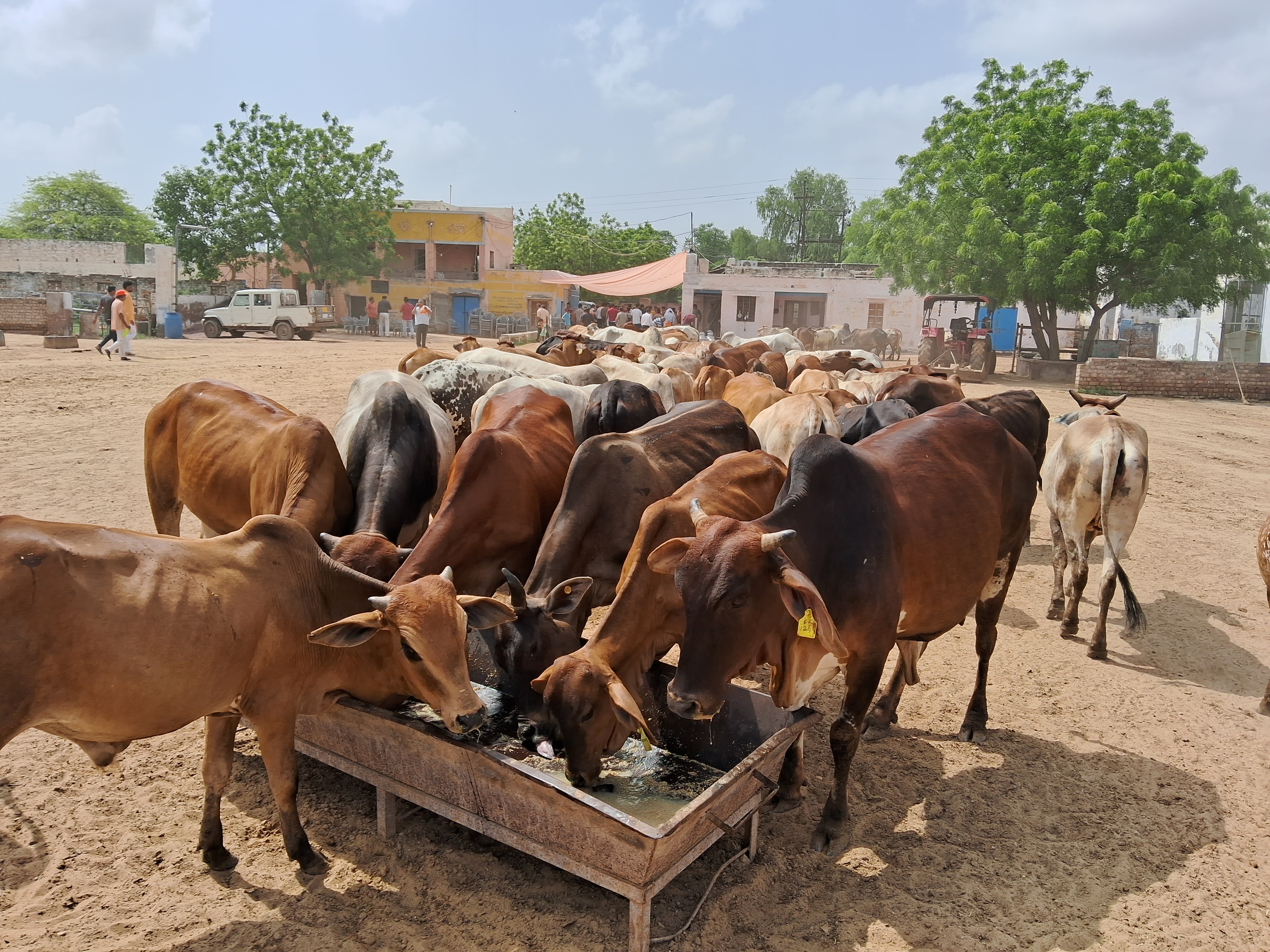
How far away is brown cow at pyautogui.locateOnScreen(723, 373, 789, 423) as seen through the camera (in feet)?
31.2

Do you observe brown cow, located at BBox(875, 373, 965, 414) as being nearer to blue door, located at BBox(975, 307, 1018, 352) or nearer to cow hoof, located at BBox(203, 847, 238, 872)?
cow hoof, located at BBox(203, 847, 238, 872)

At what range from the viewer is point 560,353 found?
14023mm

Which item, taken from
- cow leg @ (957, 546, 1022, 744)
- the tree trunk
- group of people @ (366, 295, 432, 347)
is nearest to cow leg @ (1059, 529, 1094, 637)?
cow leg @ (957, 546, 1022, 744)

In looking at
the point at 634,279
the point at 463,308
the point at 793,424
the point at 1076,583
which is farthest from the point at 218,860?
the point at 463,308

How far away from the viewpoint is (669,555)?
3588 mm

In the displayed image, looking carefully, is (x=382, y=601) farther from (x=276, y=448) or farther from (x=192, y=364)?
(x=192, y=364)

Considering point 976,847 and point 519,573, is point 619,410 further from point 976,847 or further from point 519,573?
point 976,847

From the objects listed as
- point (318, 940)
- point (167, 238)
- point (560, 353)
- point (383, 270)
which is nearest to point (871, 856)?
point (318, 940)

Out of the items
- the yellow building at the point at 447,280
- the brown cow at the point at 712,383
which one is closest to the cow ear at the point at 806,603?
the brown cow at the point at 712,383

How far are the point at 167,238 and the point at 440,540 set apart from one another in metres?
50.9

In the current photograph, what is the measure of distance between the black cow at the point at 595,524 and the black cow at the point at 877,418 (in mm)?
1290

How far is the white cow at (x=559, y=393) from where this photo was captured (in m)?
7.75

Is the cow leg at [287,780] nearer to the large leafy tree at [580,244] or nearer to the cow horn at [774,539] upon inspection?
the cow horn at [774,539]

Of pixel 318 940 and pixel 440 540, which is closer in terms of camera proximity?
pixel 318 940
